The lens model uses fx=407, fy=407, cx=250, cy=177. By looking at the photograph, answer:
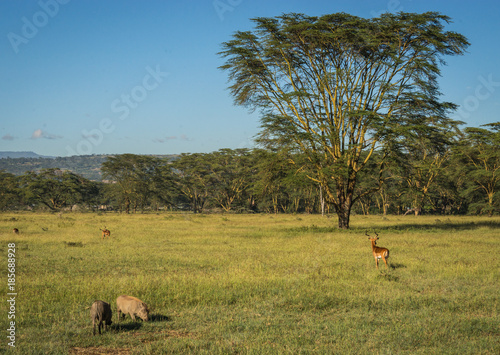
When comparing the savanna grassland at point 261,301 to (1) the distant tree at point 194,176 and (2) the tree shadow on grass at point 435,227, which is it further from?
(1) the distant tree at point 194,176

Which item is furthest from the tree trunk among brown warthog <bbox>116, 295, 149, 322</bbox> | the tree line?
brown warthog <bbox>116, 295, 149, 322</bbox>

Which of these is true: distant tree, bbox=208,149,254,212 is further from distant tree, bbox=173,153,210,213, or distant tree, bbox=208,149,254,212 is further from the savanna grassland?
the savanna grassland

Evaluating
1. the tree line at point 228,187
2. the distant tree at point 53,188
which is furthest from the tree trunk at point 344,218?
the distant tree at point 53,188

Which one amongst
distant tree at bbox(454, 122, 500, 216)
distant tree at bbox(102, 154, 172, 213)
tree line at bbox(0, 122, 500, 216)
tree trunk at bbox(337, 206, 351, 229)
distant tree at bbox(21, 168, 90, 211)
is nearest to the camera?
tree trunk at bbox(337, 206, 351, 229)

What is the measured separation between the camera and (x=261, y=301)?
859 cm

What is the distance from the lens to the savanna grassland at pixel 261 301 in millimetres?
6062

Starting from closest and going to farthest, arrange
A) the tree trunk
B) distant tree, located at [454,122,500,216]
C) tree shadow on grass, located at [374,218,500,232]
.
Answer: the tree trunk → tree shadow on grass, located at [374,218,500,232] → distant tree, located at [454,122,500,216]

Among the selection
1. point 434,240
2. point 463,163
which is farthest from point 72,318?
point 463,163

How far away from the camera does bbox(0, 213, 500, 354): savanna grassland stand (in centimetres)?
606

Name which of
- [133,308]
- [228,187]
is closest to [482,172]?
[228,187]

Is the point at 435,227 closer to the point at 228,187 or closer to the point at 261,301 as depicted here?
the point at 261,301

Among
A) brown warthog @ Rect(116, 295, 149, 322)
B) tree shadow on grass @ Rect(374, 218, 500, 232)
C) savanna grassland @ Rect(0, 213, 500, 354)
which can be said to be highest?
brown warthog @ Rect(116, 295, 149, 322)

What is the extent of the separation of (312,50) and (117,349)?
2226 centimetres

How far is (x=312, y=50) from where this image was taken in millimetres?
24797
